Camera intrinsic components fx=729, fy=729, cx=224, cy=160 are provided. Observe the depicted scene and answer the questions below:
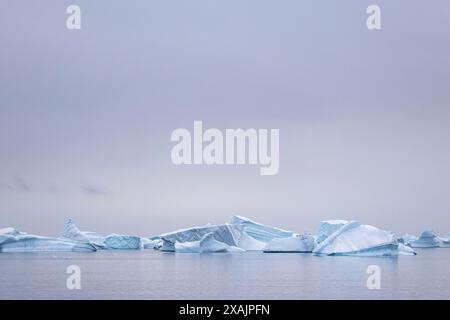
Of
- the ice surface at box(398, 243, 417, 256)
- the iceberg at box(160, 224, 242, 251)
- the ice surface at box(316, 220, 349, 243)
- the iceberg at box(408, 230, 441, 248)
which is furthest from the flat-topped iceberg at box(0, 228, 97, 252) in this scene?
the iceberg at box(408, 230, 441, 248)

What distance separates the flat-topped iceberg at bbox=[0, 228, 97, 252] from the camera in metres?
40.9

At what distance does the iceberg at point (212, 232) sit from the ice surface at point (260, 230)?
764 mm

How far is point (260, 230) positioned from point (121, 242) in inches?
417

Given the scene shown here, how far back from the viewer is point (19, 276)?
27.3 meters

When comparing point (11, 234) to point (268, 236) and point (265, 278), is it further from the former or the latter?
point (265, 278)

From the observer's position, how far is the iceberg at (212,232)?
129 feet

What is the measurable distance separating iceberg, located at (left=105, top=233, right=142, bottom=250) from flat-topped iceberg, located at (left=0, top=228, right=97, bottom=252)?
5.58 m

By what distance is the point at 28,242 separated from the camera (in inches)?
1633

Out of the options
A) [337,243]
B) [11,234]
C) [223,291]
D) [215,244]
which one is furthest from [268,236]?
[223,291]

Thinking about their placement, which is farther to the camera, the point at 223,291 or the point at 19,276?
the point at 19,276

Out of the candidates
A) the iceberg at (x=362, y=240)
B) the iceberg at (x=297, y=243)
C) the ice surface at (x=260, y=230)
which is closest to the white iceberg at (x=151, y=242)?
the ice surface at (x=260, y=230)

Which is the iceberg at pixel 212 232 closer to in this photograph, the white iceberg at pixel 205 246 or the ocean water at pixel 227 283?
→ the white iceberg at pixel 205 246

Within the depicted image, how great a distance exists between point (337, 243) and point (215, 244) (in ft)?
30.8

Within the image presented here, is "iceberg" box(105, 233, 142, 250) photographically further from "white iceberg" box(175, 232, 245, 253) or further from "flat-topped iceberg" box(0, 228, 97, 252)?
"white iceberg" box(175, 232, 245, 253)
